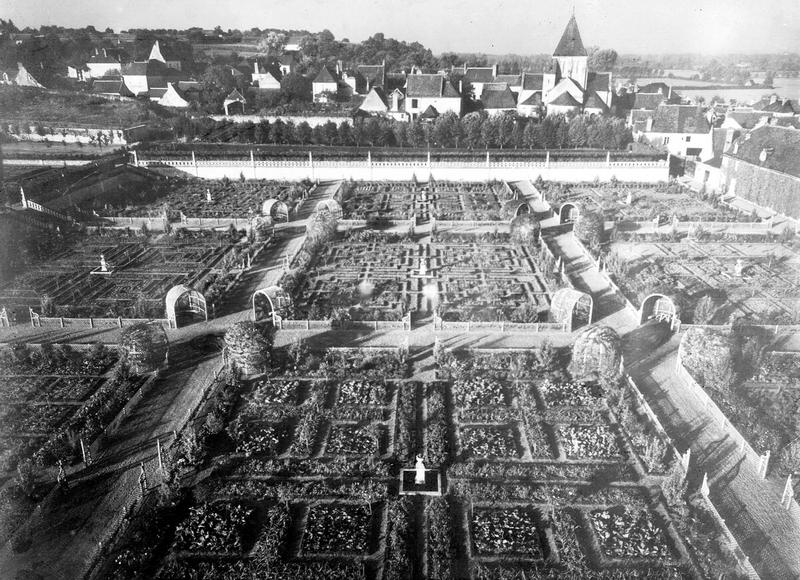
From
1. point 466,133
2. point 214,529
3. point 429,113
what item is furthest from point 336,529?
point 429,113

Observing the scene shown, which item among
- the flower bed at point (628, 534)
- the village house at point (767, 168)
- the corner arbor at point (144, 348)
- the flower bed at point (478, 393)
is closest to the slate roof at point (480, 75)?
the village house at point (767, 168)

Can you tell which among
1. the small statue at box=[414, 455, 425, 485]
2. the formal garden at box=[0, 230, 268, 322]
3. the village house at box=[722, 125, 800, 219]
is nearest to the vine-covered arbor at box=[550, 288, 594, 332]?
the small statue at box=[414, 455, 425, 485]

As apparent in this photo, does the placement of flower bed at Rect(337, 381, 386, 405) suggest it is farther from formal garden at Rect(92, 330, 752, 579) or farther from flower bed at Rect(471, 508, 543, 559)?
flower bed at Rect(471, 508, 543, 559)

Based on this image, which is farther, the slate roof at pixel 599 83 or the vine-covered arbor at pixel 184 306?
the slate roof at pixel 599 83

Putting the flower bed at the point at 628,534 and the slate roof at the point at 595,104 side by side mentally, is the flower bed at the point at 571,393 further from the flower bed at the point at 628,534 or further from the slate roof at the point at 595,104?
the slate roof at the point at 595,104

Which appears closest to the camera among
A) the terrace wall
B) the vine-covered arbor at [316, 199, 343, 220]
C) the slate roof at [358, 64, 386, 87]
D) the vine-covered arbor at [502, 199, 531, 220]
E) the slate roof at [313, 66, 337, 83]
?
the vine-covered arbor at [316, 199, 343, 220]

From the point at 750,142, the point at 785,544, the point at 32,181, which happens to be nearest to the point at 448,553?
the point at 785,544
